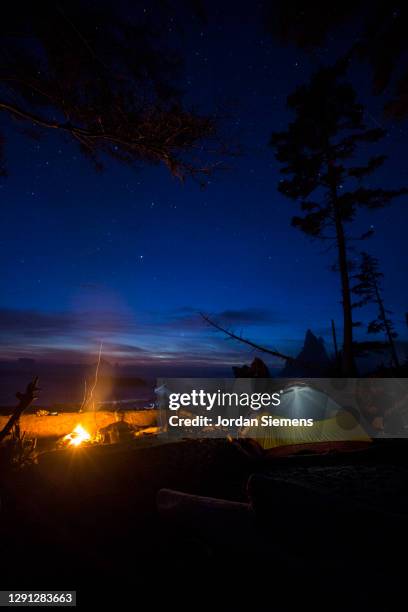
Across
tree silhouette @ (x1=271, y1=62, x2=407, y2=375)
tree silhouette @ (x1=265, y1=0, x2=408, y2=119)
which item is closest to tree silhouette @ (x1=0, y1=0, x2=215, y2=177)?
tree silhouette @ (x1=265, y1=0, x2=408, y2=119)

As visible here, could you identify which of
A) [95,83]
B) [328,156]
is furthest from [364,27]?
[328,156]

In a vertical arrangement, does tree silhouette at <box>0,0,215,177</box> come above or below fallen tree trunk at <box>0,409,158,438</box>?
above

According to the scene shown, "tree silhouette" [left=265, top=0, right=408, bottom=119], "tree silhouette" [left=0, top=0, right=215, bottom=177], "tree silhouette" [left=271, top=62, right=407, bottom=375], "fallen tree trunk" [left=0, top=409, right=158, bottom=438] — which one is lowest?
"fallen tree trunk" [left=0, top=409, right=158, bottom=438]

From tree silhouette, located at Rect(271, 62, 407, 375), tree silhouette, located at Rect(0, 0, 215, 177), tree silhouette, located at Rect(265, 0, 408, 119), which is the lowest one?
tree silhouette, located at Rect(265, 0, 408, 119)

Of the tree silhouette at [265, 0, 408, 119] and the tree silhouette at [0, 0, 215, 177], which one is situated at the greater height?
the tree silhouette at [0, 0, 215, 177]

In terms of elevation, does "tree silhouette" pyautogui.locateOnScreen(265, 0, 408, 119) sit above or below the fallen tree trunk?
above

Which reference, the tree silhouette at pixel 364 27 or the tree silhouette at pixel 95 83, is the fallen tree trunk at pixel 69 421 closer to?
the tree silhouette at pixel 95 83

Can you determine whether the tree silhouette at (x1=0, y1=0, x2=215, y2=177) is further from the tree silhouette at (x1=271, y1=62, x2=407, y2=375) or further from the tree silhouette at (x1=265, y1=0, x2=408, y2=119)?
the tree silhouette at (x1=271, y1=62, x2=407, y2=375)

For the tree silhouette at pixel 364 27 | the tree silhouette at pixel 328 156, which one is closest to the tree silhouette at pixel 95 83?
the tree silhouette at pixel 364 27

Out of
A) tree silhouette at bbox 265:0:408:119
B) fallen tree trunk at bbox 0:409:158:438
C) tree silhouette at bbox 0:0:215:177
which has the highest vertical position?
tree silhouette at bbox 0:0:215:177

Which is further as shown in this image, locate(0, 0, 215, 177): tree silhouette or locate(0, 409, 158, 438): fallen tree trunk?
locate(0, 409, 158, 438): fallen tree trunk

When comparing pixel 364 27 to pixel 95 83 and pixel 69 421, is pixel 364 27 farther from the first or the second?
pixel 69 421

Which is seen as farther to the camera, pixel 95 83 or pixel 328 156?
pixel 328 156

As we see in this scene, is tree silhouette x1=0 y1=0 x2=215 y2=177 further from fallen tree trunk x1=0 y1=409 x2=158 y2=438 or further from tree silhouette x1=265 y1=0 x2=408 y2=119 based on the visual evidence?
fallen tree trunk x1=0 y1=409 x2=158 y2=438
